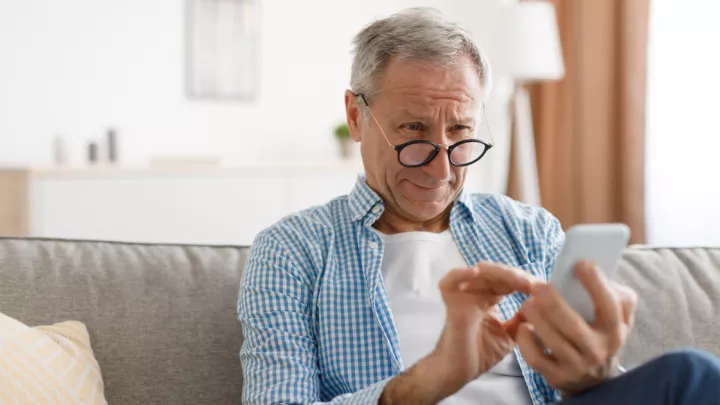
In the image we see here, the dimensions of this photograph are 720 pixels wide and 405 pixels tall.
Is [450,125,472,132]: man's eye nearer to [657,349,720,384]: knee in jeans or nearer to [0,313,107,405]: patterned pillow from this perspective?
[657,349,720,384]: knee in jeans

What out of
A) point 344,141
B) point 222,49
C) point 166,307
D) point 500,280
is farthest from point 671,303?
point 222,49

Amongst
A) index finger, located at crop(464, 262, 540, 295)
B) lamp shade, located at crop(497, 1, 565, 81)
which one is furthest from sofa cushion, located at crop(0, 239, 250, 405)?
lamp shade, located at crop(497, 1, 565, 81)

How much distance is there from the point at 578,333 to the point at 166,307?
0.85 metres

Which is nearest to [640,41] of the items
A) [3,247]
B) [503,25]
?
[503,25]

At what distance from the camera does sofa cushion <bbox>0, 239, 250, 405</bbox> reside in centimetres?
151

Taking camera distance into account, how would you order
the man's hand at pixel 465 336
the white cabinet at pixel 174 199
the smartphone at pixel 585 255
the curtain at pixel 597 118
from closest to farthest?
the smartphone at pixel 585 255 → the man's hand at pixel 465 336 → the white cabinet at pixel 174 199 → the curtain at pixel 597 118

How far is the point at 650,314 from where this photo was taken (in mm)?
1671

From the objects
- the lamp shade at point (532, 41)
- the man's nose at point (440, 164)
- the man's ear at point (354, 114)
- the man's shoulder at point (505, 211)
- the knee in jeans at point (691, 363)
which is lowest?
the knee in jeans at point (691, 363)

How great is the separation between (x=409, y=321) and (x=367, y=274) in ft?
0.36

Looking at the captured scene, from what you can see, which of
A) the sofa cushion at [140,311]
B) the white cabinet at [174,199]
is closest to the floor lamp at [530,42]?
the white cabinet at [174,199]

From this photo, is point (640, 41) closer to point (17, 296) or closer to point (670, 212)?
point (670, 212)

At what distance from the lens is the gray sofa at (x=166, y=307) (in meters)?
1.52

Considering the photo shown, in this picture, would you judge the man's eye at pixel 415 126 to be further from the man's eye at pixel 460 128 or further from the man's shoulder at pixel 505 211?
the man's shoulder at pixel 505 211

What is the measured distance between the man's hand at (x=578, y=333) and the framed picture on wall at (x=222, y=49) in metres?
4.24
